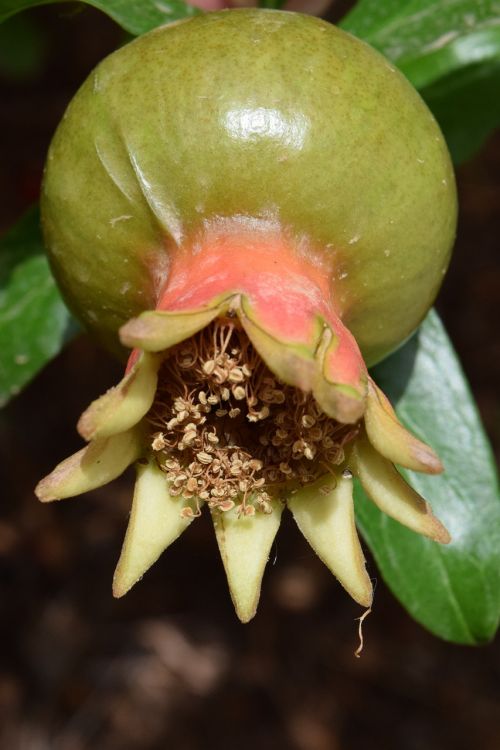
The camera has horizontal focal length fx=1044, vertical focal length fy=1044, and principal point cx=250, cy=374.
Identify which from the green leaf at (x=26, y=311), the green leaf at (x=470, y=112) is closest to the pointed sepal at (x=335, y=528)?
the green leaf at (x=26, y=311)

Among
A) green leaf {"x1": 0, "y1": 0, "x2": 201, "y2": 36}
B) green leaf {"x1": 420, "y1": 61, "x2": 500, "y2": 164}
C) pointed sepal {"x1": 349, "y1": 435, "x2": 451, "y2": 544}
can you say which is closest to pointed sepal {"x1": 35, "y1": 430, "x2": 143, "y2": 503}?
pointed sepal {"x1": 349, "y1": 435, "x2": 451, "y2": 544}

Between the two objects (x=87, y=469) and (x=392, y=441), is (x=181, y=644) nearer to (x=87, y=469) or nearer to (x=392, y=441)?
(x=87, y=469)

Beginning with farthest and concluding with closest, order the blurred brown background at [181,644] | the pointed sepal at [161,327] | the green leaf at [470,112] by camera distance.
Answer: the blurred brown background at [181,644], the green leaf at [470,112], the pointed sepal at [161,327]

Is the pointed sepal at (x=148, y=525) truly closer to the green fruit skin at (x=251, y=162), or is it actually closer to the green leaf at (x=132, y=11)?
the green fruit skin at (x=251, y=162)

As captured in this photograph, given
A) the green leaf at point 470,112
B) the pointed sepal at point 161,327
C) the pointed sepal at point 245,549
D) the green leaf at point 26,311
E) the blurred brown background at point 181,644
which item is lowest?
the blurred brown background at point 181,644

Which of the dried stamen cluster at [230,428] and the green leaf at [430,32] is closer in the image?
the dried stamen cluster at [230,428]

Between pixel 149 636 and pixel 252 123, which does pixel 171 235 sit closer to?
pixel 252 123

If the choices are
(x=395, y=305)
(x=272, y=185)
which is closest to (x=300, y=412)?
(x=395, y=305)
